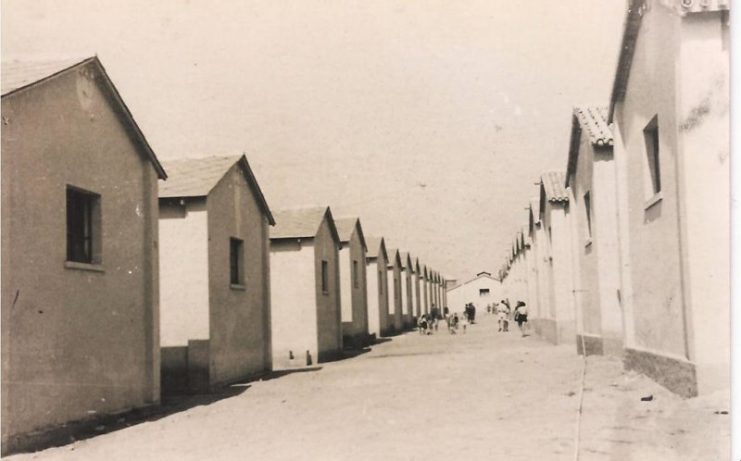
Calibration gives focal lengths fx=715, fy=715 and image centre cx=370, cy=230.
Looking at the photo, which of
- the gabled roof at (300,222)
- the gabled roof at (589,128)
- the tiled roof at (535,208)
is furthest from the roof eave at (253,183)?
the tiled roof at (535,208)

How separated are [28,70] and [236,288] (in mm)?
8032

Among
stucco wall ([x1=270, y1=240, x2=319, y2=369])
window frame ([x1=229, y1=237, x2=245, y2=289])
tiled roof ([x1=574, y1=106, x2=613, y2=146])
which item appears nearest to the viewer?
tiled roof ([x1=574, y1=106, x2=613, y2=146])

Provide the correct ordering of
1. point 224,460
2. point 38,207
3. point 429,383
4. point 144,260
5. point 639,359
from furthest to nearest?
1. point 429,383
2. point 144,260
3. point 639,359
4. point 38,207
5. point 224,460

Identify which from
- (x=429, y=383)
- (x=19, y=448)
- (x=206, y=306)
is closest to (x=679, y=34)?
(x=429, y=383)

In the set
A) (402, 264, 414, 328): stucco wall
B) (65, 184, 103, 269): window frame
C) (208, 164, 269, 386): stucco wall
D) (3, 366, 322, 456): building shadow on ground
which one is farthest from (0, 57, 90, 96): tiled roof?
(402, 264, 414, 328): stucco wall

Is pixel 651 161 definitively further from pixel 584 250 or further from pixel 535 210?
pixel 535 210

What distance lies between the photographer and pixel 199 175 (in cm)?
1622

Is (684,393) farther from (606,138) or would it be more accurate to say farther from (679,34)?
(606,138)

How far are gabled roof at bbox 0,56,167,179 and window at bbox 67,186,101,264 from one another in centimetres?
157

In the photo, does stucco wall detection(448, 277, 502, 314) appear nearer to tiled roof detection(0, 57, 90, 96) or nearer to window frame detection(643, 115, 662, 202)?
window frame detection(643, 115, 662, 202)

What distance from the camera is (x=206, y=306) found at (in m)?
15.0

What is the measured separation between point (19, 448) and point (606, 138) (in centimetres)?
1229

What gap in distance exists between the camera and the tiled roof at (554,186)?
22078 millimetres

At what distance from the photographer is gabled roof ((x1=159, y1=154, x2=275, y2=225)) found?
15.4 m
